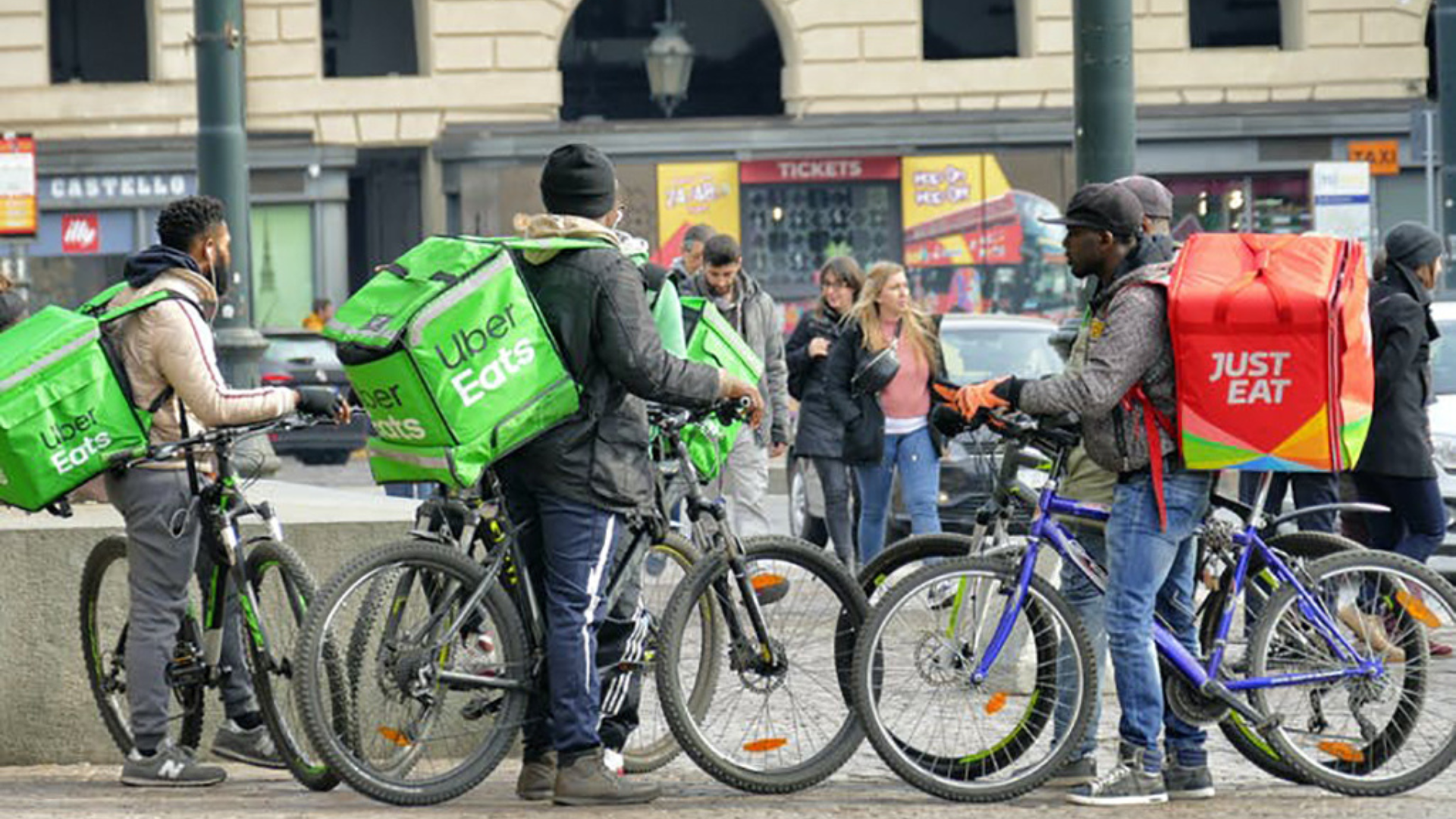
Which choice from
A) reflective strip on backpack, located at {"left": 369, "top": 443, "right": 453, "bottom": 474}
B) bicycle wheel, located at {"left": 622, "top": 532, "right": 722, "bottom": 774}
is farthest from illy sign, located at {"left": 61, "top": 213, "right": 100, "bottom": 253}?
reflective strip on backpack, located at {"left": 369, "top": 443, "right": 453, "bottom": 474}

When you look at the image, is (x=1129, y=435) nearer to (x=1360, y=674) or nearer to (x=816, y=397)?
(x=1360, y=674)

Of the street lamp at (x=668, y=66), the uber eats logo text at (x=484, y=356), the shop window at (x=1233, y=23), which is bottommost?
the uber eats logo text at (x=484, y=356)

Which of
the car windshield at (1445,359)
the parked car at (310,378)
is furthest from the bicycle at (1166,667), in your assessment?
the parked car at (310,378)

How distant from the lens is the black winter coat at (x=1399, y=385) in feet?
36.3

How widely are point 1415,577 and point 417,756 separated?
2728 mm

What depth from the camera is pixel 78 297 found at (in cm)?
3225

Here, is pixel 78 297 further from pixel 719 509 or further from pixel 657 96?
pixel 719 509

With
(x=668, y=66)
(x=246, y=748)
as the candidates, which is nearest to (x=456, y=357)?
(x=246, y=748)

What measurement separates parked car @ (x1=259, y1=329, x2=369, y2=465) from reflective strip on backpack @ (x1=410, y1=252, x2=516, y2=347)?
18.8 m

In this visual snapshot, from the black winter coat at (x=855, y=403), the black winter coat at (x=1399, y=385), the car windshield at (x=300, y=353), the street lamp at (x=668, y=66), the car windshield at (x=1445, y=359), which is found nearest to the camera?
the black winter coat at (x=1399, y=385)

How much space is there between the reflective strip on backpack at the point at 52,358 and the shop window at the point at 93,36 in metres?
26.0

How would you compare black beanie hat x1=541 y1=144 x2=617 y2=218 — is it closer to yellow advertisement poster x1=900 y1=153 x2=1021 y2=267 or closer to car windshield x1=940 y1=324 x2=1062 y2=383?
car windshield x1=940 y1=324 x2=1062 y2=383

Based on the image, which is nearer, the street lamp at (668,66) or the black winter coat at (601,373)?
Answer: the black winter coat at (601,373)

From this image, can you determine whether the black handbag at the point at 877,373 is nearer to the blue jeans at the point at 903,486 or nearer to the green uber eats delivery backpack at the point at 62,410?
the blue jeans at the point at 903,486
